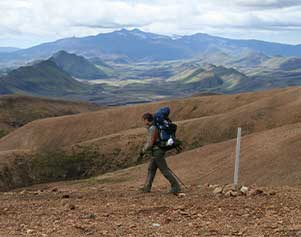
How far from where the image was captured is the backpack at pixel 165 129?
51.5ft

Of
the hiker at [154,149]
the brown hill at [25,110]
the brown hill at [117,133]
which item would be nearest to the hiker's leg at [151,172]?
the hiker at [154,149]

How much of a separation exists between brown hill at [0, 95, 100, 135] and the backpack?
239ft

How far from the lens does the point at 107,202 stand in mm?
15320

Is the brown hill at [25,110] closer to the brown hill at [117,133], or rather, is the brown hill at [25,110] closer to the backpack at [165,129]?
the brown hill at [117,133]

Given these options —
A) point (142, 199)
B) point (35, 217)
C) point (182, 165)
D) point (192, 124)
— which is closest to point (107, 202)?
point (142, 199)

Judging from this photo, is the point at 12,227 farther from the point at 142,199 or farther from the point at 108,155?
the point at 108,155

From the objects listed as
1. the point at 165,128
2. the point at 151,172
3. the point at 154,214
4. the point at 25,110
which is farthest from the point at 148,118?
the point at 25,110

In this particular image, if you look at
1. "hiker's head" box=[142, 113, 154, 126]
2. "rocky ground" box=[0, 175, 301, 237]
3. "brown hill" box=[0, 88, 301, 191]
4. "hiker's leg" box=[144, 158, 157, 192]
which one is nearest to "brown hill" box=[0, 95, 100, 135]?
"brown hill" box=[0, 88, 301, 191]

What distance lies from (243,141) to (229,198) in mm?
16844

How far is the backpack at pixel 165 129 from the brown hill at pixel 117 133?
2469cm

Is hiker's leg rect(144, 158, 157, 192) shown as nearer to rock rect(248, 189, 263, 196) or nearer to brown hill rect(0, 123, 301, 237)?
brown hill rect(0, 123, 301, 237)

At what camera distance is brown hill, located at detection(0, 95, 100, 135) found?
313ft

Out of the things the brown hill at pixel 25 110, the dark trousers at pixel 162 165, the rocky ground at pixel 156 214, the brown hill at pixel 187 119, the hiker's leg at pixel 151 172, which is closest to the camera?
the rocky ground at pixel 156 214

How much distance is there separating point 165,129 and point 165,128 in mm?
38
